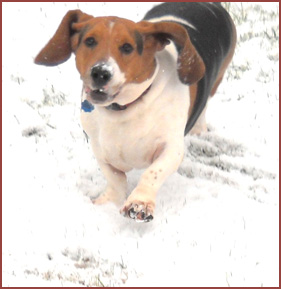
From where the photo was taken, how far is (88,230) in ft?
14.4

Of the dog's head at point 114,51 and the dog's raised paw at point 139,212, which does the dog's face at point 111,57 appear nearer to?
the dog's head at point 114,51

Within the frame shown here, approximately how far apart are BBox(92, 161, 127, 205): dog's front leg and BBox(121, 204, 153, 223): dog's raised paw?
2.51 ft

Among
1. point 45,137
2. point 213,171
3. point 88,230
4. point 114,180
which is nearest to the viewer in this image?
point 88,230

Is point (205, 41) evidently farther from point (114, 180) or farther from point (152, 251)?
point (152, 251)

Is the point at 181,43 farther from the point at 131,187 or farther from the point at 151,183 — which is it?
the point at 131,187

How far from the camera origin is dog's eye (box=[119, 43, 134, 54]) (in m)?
3.89

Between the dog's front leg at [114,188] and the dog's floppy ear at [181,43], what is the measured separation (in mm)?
896

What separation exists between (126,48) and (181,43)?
1.30 feet

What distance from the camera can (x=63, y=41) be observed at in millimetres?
4172

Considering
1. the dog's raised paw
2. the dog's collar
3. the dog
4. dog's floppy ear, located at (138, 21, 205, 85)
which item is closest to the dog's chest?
the dog

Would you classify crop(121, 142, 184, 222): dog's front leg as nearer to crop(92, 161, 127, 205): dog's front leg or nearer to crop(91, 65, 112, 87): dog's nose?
crop(92, 161, 127, 205): dog's front leg

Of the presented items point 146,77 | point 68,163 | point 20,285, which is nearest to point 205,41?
point 146,77

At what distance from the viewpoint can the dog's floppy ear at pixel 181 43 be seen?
405 cm

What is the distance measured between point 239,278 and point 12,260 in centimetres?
134
